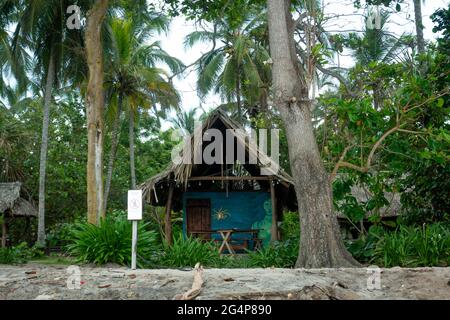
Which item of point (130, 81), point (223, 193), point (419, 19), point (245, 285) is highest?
point (419, 19)

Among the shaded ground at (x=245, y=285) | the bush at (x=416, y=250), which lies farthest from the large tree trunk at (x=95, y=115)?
the bush at (x=416, y=250)

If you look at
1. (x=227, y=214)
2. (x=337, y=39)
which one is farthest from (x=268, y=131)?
(x=337, y=39)

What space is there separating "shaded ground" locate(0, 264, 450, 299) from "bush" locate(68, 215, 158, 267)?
4.88 feet

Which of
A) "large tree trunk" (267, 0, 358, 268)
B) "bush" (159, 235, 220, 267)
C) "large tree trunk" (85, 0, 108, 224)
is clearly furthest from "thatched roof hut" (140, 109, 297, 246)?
"large tree trunk" (267, 0, 358, 268)

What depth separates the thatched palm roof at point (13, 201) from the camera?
17.2m

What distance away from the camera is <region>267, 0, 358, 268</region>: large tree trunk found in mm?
7281

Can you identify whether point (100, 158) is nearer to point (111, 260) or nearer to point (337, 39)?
point (111, 260)

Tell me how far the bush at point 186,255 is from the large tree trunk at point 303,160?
1728 millimetres

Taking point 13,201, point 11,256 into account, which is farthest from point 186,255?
point 13,201

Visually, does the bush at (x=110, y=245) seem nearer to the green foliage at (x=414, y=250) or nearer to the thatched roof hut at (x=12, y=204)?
the green foliage at (x=414, y=250)

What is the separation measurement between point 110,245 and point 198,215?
24.1 feet

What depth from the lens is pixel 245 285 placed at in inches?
204

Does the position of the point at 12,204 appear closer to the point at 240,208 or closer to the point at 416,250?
the point at 240,208

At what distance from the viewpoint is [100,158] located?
11672 millimetres
